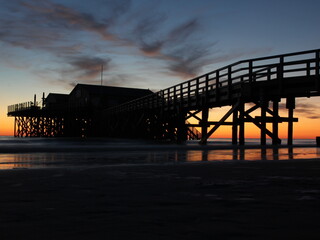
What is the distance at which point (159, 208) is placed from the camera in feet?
10.5

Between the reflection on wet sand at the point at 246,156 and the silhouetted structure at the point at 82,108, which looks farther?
the silhouetted structure at the point at 82,108

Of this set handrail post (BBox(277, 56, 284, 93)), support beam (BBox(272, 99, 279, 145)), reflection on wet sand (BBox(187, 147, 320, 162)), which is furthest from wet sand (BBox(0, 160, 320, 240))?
support beam (BBox(272, 99, 279, 145))

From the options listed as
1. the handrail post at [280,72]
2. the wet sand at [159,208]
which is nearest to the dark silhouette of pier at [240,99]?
the handrail post at [280,72]

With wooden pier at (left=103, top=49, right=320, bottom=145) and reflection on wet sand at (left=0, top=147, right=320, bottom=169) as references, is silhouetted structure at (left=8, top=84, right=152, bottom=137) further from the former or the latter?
reflection on wet sand at (left=0, top=147, right=320, bottom=169)

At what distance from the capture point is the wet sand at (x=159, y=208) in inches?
94.7

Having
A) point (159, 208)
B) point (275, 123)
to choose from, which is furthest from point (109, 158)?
point (275, 123)

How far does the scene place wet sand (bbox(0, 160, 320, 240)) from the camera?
2.40m

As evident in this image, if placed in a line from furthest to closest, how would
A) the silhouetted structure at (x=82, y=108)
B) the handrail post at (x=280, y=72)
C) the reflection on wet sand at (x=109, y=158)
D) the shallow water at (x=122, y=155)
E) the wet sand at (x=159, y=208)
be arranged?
the silhouetted structure at (x=82, y=108) < the handrail post at (x=280, y=72) < the shallow water at (x=122, y=155) < the reflection on wet sand at (x=109, y=158) < the wet sand at (x=159, y=208)

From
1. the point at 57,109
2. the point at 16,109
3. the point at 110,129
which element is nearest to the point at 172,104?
the point at 110,129

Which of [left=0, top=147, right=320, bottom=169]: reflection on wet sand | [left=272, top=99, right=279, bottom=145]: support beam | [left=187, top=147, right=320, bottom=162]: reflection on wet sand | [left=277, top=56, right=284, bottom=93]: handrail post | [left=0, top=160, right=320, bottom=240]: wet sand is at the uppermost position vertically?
[left=277, top=56, right=284, bottom=93]: handrail post

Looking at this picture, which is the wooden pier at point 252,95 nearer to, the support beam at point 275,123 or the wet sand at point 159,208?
the support beam at point 275,123

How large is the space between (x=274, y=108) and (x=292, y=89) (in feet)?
9.10

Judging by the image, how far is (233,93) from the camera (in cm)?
1956

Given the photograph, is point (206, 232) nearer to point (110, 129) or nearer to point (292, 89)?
point (292, 89)
